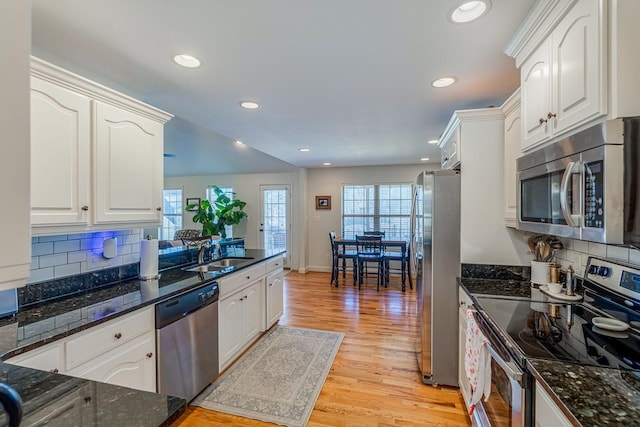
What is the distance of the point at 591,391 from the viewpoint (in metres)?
0.85

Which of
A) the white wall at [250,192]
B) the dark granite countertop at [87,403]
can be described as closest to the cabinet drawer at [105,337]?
the dark granite countertop at [87,403]

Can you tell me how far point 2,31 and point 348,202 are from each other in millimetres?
6017

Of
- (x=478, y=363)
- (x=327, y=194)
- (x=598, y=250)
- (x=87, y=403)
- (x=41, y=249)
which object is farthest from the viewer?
(x=327, y=194)

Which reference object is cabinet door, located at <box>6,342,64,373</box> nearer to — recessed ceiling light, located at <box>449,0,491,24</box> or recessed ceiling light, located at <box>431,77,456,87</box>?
recessed ceiling light, located at <box>449,0,491,24</box>

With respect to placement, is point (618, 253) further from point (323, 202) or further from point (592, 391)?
point (323, 202)

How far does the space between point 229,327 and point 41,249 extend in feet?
4.72

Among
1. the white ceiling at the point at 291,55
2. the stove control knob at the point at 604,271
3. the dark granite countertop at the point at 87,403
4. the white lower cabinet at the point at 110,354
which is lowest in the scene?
the white lower cabinet at the point at 110,354

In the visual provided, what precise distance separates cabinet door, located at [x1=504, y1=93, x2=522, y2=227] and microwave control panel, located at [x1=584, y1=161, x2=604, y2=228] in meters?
0.96

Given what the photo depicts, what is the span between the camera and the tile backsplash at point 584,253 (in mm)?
1390

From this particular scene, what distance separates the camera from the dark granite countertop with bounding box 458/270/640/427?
2.44 ft

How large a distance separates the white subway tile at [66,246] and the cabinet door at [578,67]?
8.96 feet

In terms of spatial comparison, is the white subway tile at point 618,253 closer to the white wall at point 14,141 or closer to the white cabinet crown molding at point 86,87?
the white wall at point 14,141

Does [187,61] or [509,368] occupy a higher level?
[187,61]

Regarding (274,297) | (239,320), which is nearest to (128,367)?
(239,320)
